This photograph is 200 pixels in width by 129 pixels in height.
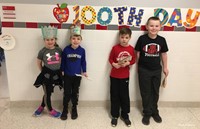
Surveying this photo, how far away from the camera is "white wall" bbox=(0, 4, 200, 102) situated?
2174 mm

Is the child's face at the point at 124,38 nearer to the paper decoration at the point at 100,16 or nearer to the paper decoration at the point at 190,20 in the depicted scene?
the paper decoration at the point at 100,16

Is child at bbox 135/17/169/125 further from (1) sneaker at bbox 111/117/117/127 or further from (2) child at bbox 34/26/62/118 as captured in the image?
(2) child at bbox 34/26/62/118

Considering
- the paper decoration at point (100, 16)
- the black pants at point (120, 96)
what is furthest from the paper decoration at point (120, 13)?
the black pants at point (120, 96)

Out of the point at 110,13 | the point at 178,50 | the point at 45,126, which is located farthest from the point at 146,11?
the point at 45,126

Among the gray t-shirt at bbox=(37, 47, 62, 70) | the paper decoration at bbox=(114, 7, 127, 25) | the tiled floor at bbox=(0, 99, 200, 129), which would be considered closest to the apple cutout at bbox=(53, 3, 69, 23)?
the gray t-shirt at bbox=(37, 47, 62, 70)

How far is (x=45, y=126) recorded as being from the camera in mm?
2035

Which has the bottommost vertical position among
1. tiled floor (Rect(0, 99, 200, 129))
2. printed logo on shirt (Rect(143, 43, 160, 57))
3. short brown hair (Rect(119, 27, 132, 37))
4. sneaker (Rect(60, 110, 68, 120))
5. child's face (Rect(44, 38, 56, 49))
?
tiled floor (Rect(0, 99, 200, 129))

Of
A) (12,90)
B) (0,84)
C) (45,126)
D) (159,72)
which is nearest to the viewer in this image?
(45,126)

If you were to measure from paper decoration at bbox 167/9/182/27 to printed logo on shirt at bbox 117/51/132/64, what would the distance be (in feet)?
1.93

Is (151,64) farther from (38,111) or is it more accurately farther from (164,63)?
(38,111)

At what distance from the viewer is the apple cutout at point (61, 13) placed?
2080mm

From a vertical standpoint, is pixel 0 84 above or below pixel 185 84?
below

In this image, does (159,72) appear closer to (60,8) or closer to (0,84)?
(60,8)

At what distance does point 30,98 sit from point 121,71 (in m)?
1.16
